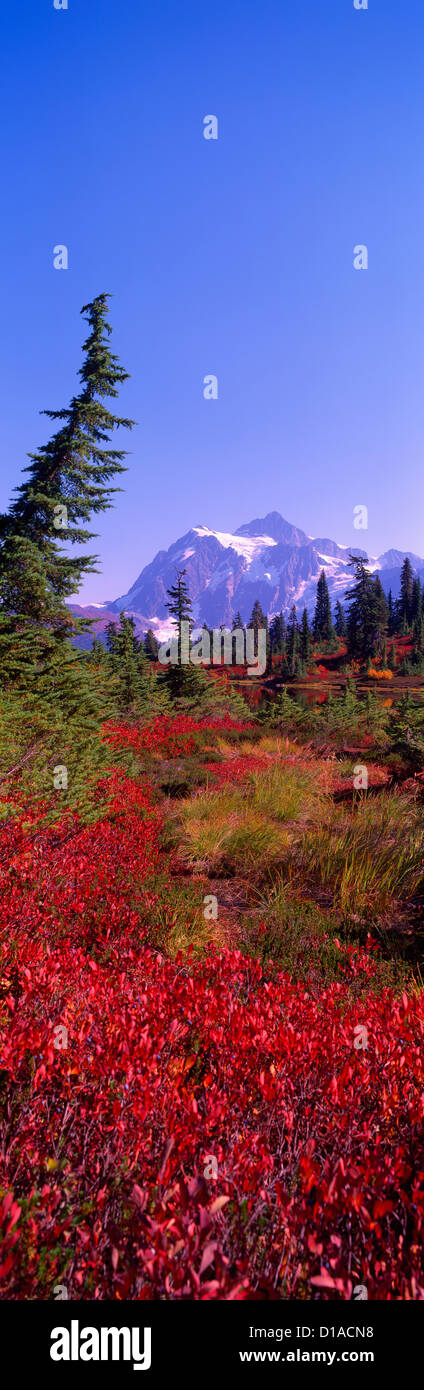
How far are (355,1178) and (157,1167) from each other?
2.11 feet

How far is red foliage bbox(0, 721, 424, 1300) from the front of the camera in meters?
1.30

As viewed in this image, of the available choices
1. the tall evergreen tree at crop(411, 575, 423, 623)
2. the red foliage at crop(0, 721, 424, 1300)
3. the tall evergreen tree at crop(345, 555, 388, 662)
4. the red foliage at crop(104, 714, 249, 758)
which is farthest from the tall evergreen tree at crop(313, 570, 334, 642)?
the red foliage at crop(0, 721, 424, 1300)

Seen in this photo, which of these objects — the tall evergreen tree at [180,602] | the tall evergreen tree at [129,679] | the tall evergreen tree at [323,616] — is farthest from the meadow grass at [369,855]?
the tall evergreen tree at [323,616]

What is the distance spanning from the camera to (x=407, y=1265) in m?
1.40

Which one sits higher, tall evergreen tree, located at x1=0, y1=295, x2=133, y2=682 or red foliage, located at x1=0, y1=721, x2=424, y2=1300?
tall evergreen tree, located at x1=0, y1=295, x2=133, y2=682

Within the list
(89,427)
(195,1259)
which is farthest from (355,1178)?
(89,427)

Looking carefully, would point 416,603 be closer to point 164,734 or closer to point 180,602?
point 180,602

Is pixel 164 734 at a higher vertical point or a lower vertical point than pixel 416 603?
lower

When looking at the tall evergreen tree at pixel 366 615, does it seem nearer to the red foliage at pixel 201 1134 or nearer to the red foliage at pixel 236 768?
the red foliage at pixel 236 768

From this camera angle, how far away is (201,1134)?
1.76 m

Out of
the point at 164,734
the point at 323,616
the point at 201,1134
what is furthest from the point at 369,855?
the point at 323,616

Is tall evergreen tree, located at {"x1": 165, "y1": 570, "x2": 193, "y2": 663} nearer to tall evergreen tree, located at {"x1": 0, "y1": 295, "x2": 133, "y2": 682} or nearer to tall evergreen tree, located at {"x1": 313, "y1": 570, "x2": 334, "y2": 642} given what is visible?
tall evergreen tree, located at {"x1": 0, "y1": 295, "x2": 133, "y2": 682}

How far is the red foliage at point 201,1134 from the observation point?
130cm
